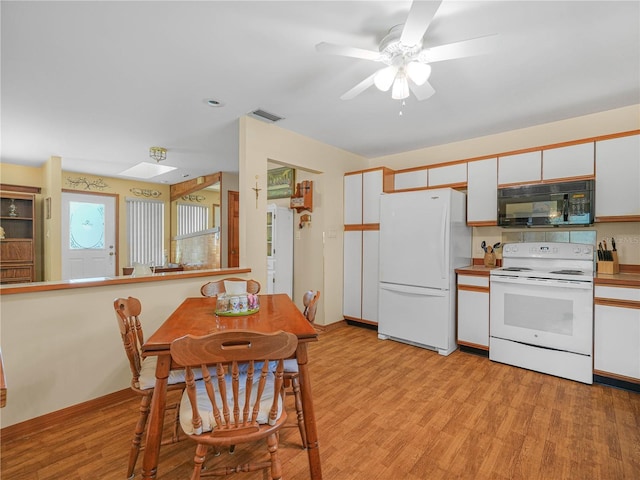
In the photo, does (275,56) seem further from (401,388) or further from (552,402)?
(552,402)

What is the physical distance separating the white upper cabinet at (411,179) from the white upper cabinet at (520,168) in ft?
2.83

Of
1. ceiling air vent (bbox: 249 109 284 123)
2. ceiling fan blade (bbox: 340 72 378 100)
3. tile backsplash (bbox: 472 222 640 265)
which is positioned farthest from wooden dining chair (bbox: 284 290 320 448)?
tile backsplash (bbox: 472 222 640 265)

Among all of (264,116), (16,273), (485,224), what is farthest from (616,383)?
(16,273)

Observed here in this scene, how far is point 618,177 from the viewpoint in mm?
2689

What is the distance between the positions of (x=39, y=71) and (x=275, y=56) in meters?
1.84

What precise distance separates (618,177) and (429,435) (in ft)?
9.04

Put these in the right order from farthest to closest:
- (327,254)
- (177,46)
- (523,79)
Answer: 1. (327,254)
2. (523,79)
3. (177,46)

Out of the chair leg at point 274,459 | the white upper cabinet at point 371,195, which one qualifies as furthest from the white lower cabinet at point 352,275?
the chair leg at point 274,459

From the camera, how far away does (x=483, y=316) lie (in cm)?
316

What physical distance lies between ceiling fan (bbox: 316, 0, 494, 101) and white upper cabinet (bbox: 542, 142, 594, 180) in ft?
5.84

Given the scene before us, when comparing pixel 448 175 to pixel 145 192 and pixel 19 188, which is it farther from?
pixel 19 188

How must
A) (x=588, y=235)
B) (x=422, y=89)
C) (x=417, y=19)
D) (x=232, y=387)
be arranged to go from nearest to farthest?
(x=232, y=387), (x=417, y=19), (x=422, y=89), (x=588, y=235)

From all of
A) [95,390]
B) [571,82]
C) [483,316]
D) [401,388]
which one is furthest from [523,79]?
[95,390]

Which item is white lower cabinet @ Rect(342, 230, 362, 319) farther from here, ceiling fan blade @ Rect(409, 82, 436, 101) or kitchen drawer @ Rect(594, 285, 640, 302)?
kitchen drawer @ Rect(594, 285, 640, 302)
